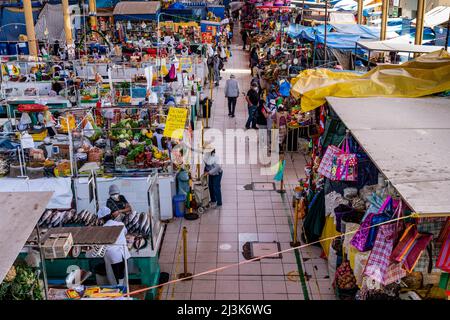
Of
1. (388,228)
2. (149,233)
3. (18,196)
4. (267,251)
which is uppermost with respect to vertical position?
(18,196)

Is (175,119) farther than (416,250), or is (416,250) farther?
(175,119)

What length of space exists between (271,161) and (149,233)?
7241mm

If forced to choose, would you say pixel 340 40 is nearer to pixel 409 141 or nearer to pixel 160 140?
pixel 160 140

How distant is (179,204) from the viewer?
37.4 feet

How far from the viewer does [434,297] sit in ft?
A: 20.9

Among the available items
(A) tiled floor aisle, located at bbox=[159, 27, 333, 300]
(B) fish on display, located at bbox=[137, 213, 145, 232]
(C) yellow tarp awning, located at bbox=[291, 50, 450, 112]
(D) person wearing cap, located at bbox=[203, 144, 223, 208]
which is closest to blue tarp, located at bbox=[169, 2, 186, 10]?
(A) tiled floor aisle, located at bbox=[159, 27, 333, 300]

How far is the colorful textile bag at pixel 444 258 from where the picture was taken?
5660 millimetres

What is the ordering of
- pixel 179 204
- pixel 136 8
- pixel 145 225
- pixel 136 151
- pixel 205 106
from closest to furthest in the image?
1. pixel 145 225
2. pixel 136 151
3. pixel 179 204
4. pixel 205 106
5. pixel 136 8

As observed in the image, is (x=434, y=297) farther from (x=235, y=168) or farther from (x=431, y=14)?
(x=431, y=14)

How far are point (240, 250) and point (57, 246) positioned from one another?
426 cm

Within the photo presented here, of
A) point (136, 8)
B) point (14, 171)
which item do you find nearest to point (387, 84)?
point (14, 171)
